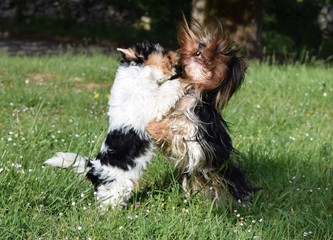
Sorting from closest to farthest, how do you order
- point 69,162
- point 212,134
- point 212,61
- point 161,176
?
point 212,61, point 212,134, point 69,162, point 161,176

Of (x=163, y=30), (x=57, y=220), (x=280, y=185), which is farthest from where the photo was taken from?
(x=163, y=30)

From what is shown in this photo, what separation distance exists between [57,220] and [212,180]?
1.06m

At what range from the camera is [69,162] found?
445cm

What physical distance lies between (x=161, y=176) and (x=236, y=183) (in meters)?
0.67

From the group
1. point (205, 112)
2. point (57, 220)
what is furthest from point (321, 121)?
point (57, 220)

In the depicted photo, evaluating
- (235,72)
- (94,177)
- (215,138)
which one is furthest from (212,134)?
(94,177)

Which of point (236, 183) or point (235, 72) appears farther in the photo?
point (236, 183)

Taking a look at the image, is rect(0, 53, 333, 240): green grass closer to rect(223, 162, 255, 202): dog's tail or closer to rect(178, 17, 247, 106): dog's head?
rect(223, 162, 255, 202): dog's tail

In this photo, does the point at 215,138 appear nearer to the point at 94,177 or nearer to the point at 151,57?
the point at 151,57

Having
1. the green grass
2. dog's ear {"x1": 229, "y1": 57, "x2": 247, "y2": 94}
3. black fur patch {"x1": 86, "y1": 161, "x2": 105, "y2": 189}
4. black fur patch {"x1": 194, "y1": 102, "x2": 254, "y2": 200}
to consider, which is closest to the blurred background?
the green grass

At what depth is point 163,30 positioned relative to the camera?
20.2m

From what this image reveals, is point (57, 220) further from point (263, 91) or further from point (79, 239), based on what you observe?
point (263, 91)

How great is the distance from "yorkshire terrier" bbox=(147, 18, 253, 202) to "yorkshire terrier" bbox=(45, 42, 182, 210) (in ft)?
0.24

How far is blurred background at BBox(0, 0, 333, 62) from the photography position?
1862 cm
